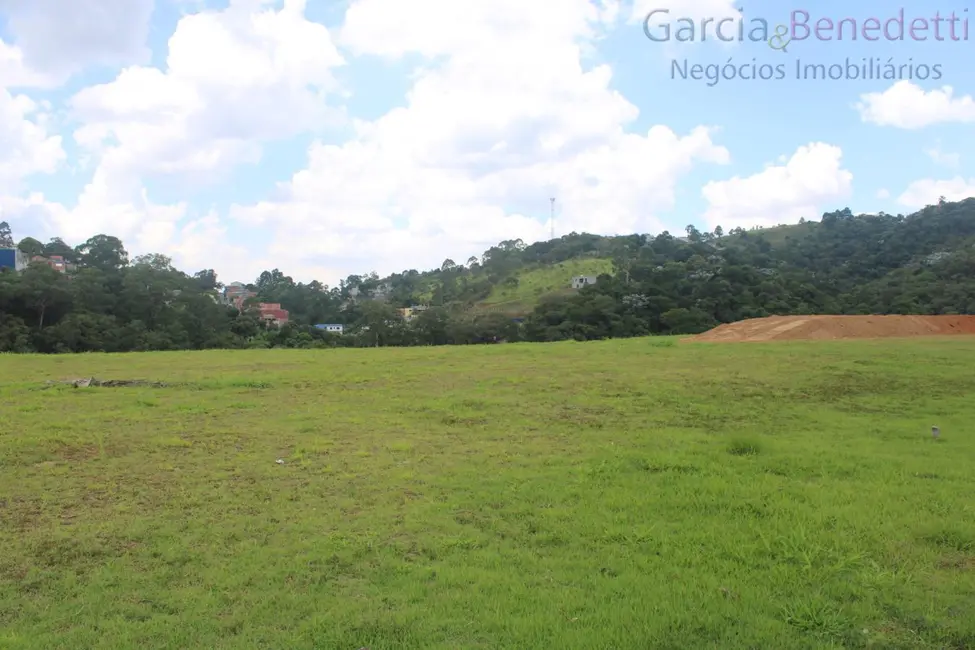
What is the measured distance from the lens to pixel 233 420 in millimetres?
9977

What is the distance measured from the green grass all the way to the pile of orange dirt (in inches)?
1571

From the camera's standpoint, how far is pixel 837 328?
27.3 meters

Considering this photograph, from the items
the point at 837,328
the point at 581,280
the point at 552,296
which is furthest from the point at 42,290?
the point at 581,280

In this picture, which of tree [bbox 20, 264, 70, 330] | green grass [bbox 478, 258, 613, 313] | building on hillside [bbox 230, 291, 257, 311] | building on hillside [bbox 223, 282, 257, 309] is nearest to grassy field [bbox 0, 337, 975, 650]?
tree [bbox 20, 264, 70, 330]

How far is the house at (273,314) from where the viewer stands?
52.5 m

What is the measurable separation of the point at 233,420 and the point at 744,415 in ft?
26.6

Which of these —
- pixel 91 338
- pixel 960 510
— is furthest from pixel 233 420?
pixel 91 338

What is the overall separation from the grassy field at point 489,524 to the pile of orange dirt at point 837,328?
15.2m

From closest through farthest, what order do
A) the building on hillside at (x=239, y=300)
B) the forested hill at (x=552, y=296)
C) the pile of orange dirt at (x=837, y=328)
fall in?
the pile of orange dirt at (x=837, y=328), the forested hill at (x=552, y=296), the building on hillside at (x=239, y=300)

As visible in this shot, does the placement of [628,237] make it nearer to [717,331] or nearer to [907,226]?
[907,226]

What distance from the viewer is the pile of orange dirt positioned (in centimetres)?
2608

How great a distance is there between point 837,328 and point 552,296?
31.7m

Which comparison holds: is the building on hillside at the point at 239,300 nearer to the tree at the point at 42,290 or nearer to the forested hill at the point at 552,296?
the forested hill at the point at 552,296

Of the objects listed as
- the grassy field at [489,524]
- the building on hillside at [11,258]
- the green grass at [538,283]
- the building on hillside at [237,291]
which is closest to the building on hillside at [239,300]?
the building on hillside at [237,291]
